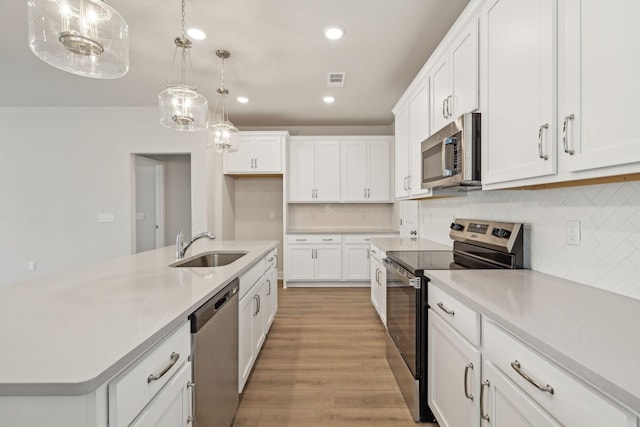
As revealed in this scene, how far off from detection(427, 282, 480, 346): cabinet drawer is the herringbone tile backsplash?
588mm

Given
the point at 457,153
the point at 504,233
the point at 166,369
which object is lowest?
the point at 166,369

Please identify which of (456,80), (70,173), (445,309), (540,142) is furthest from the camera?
(70,173)

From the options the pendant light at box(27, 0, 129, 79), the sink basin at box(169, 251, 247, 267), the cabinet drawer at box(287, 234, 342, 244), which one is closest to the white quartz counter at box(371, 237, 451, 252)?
the sink basin at box(169, 251, 247, 267)

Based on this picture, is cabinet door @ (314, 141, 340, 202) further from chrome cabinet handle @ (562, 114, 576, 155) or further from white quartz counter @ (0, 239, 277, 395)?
chrome cabinet handle @ (562, 114, 576, 155)

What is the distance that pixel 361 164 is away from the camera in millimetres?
4910

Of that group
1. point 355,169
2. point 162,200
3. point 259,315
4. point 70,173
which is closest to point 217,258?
point 259,315

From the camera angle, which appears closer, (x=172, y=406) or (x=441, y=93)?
(x=172, y=406)

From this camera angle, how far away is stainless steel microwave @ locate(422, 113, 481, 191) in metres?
1.73

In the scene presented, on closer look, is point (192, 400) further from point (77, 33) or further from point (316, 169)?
point (316, 169)

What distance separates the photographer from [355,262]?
4684 mm

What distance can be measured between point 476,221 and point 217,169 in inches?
153

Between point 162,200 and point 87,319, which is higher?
point 162,200

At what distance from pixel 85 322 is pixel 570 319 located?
1.53 meters

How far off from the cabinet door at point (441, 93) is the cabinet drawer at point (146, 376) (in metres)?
2.07
